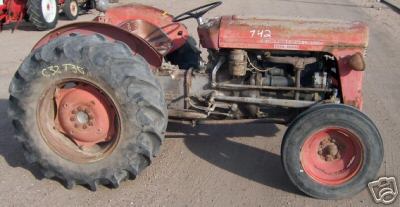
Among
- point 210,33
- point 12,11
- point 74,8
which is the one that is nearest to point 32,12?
point 12,11

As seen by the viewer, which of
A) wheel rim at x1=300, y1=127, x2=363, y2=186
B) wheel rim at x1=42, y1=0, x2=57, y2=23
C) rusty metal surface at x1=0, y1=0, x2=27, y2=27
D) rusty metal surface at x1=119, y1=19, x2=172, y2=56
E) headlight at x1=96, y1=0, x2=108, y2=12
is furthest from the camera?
wheel rim at x1=42, y1=0, x2=57, y2=23

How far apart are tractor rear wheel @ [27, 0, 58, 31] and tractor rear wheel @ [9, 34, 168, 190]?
25.8 feet

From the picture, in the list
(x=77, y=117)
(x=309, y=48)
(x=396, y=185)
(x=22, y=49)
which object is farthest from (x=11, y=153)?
(x=22, y=49)

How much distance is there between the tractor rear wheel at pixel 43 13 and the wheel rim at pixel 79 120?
7889mm

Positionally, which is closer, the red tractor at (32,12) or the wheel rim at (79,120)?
the wheel rim at (79,120)

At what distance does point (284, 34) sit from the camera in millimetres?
4109

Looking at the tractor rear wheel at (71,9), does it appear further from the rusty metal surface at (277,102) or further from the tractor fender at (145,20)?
the rusty metal surface at (277,102)

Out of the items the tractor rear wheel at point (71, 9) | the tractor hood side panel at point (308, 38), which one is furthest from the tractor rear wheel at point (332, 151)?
the tractor rear wheel at point (71, 9)

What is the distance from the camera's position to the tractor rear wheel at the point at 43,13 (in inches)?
446

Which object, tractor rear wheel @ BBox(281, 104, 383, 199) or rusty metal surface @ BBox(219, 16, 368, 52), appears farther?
rusty metal surface @ BBox(219, 16, 368, 52)

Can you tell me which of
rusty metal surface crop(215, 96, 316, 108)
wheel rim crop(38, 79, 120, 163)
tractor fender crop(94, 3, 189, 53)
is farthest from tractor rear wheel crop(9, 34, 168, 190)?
tractor fender crop(94, 3, 189, 53)

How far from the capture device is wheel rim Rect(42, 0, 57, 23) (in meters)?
11.7

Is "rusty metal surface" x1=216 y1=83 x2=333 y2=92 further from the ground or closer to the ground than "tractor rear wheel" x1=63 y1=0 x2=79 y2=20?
further from the ground

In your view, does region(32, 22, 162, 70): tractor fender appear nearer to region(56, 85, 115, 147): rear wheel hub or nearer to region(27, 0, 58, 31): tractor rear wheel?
region(56, 85, 115, 147): rear wheel hub
